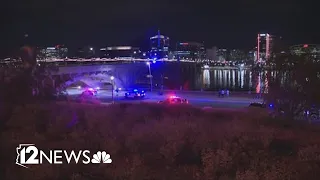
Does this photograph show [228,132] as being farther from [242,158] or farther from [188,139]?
[242,158]

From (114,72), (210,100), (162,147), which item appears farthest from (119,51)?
(162,147)

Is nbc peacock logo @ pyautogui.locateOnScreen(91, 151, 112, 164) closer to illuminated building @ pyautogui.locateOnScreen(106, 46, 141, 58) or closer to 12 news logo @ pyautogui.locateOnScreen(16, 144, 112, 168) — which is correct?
12 news logo @ pyautogui.locateOnScreen(16, 144, 112, 168)

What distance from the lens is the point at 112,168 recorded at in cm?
979

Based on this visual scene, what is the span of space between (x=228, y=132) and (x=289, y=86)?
7389 mm

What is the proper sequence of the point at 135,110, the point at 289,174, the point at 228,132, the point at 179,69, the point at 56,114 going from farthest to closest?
the point at 179,69
the point at 135,110
the point at 56,114
the point at 228,132
the point at 289,174

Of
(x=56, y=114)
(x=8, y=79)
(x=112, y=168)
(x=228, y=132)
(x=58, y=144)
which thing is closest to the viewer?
(x=112, y=168)

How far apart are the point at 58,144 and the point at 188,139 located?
3.47m

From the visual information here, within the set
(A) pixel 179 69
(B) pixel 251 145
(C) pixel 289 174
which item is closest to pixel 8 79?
(B) pixel 251 145

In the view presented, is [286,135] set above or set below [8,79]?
below

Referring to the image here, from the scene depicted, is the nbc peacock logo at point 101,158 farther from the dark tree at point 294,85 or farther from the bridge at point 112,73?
the bridge at point 112,73

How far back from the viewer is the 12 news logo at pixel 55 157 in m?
10.0

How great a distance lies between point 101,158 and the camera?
10422mm

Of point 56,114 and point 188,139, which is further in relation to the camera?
point 56,114

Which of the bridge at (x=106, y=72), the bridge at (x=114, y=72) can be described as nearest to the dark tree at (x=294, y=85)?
the bridge at (x=114, y=72)
